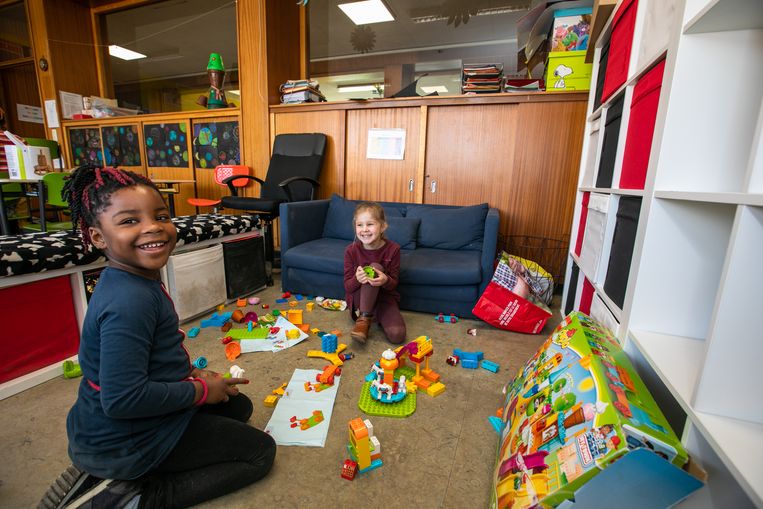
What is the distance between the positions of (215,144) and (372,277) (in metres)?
2.73

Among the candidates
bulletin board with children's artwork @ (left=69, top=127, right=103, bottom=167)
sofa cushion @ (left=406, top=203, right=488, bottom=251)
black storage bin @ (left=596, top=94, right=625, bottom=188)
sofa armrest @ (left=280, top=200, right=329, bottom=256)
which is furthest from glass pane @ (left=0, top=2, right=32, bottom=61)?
black storage bin @ (left=596, top=94, right=625, bottom=188)

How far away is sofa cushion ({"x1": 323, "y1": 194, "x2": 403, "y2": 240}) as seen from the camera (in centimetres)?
261

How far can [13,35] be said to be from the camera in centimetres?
496

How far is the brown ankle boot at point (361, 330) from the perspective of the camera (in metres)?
1.70

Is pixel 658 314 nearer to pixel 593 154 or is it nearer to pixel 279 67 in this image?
pixel 593 154

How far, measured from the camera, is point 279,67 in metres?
3.35

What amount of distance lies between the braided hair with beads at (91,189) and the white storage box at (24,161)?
232 cm

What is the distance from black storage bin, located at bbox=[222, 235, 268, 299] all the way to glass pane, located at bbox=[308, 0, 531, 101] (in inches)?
99.7

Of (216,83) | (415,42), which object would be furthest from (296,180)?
(415,42)

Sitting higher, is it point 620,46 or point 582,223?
point 620,46

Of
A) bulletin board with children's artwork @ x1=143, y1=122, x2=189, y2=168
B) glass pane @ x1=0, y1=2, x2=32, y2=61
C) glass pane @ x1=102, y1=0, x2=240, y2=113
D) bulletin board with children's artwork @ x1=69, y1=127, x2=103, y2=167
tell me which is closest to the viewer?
bulletin board with children's artwork @ x1=143, y1=122, x2=189, y2=168

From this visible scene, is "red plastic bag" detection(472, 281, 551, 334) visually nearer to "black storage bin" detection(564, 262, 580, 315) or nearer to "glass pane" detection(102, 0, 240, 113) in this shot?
"black storage bin" detection(564, 262, 580, 315)

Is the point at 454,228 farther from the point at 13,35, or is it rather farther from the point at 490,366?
the point at 13,35

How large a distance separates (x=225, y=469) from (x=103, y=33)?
230 inches
